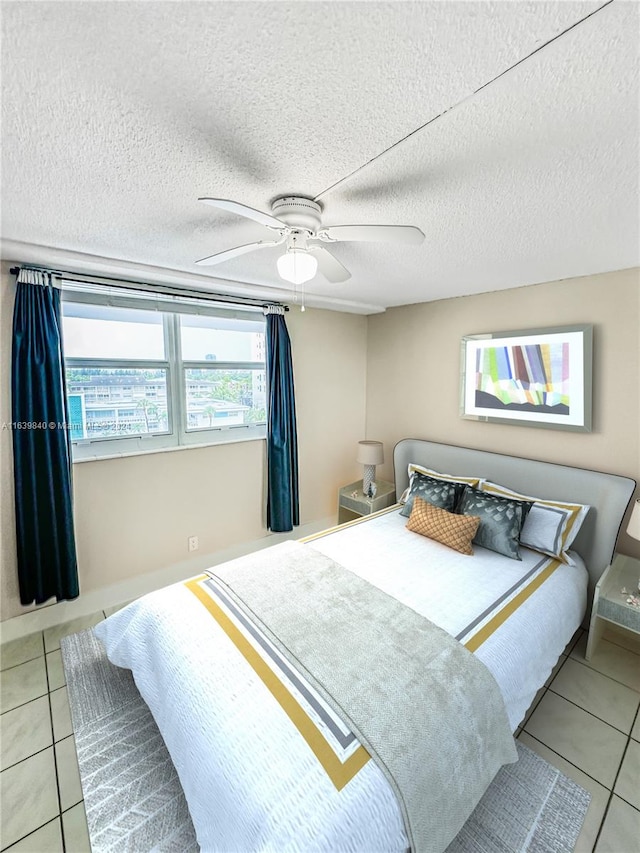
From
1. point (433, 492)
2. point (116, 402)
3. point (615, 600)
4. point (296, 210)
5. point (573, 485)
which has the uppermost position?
point (296, 210)

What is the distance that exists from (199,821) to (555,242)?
9.28ft

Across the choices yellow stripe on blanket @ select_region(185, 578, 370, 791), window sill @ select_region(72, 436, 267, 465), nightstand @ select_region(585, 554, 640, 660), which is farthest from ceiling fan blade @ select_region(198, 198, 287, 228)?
nightstand @ select_region(585, 554, 640, 660)

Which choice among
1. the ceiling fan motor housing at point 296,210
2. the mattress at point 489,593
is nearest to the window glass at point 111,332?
the ceiling fan motor housing at point 296,210

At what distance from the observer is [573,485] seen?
8.20ft

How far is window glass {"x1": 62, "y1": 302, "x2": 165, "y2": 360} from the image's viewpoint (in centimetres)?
246

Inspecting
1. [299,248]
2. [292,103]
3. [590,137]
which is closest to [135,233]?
[299,248]

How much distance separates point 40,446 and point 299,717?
7.01 ft

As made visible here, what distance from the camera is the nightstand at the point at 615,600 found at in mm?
2027

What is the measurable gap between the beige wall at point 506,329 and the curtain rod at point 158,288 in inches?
49.4

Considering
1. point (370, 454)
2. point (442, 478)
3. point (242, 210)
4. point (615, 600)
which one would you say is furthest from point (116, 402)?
point (615, 600)

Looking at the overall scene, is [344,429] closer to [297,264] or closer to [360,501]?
[360,501]

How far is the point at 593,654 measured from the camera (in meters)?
2.29

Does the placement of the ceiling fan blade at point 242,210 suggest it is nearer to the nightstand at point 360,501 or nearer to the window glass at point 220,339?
the window glass at point 220,339

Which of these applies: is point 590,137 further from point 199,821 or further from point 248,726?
point 199,821
